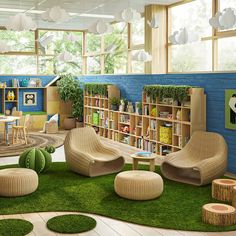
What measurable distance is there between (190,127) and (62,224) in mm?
4450

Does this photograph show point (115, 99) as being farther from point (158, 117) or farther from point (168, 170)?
point (168, 170)

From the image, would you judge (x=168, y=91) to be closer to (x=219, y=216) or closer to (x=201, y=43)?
(x=201, y=43)

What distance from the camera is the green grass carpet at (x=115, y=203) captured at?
5.40 metres

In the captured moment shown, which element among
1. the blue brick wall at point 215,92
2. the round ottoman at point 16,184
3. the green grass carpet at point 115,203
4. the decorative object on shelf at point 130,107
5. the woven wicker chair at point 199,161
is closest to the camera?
the green grass carpet at point 115,203

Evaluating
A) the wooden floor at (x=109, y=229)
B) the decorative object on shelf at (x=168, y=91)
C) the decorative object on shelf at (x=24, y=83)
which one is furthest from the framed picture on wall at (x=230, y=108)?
the decorative object on shelf at (x=24, y=83)

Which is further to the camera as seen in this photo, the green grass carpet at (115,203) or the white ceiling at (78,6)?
the white ceiling at (78,6)

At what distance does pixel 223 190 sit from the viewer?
617 centimetres

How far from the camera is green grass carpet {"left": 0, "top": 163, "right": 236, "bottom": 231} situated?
5398 millimetres

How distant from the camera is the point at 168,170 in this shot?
779 centimetres

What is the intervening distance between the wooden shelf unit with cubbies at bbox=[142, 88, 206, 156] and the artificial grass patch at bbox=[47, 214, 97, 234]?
4065 millimetres

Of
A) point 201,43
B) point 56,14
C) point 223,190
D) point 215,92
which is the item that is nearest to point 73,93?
point 201,43

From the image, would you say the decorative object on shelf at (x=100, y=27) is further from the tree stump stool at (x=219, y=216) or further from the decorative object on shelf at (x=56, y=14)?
the tree stump stool at (x=219, y=216)

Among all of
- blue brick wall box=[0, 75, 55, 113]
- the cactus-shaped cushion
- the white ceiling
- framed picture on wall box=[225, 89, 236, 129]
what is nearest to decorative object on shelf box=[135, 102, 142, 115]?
the white ceiling

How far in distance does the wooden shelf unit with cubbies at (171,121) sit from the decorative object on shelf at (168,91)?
107 millimetres
